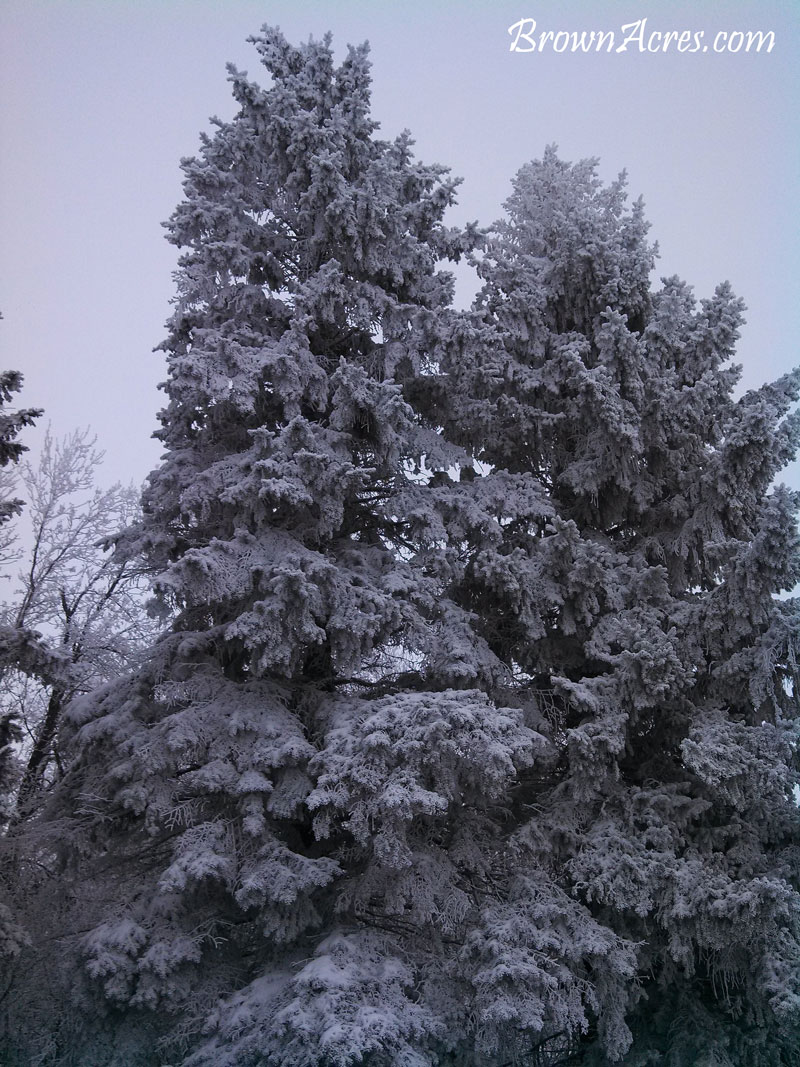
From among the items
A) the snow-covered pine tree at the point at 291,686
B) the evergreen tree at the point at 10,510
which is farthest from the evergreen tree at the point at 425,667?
the evergreen tree at the point at 10,510

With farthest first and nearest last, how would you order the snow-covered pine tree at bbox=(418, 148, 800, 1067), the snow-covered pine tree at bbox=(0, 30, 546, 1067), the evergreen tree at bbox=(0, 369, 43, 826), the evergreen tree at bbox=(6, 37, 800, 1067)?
the snow-covered pine tree at bbox=(418, 148, 800, 1067), the evergreen tree at bbox=(6, 37, 800, 1067), the snow-covered pine tree at bbox=(0, 30, 546, 1067), the evergreen tree at bbox=(0, 369, 43, 826)

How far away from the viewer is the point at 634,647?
285 inches

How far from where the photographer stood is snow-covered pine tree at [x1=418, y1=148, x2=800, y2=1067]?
659cm

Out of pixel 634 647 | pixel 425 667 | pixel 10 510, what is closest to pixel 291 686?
pixel 425 667

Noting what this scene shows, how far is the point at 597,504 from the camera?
9016 millimetres

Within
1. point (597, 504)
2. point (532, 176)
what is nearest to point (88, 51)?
point (532, 176)

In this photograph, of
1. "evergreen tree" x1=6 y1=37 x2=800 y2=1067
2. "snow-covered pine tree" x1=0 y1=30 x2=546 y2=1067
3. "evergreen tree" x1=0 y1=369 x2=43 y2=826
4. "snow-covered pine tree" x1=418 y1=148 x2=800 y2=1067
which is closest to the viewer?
"evergreen tree" x1=0 y1=369 x2=43 y2=826

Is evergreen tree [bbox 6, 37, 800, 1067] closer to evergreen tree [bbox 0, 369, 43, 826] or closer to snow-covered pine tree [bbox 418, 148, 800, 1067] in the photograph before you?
snow-covered pine tree [bbox 418, 148, 800, 1067]

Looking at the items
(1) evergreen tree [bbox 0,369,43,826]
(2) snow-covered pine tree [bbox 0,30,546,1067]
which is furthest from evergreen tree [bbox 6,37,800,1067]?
(1) evergreen tree [bbox 0,369,43,826]

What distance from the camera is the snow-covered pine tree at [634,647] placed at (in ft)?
21.6

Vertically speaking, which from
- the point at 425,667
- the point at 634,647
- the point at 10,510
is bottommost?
the point at 634,647

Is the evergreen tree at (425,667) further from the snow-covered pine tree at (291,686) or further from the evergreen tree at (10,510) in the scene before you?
the evergreen tree at (10,510)

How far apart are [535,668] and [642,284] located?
4212mm

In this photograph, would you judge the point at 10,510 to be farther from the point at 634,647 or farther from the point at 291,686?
the point at 634,647
